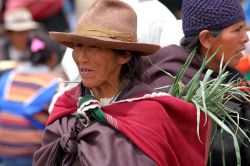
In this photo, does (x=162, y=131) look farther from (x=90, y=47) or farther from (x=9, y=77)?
(x=9, y=77)

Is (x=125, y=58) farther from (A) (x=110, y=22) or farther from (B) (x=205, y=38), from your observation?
(B) (x=205, y=38)

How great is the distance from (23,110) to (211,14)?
2.59 meters

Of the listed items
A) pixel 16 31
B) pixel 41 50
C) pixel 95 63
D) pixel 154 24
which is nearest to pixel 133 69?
pixel 95 63

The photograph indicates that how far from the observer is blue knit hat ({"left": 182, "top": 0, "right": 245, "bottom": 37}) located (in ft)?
16.0

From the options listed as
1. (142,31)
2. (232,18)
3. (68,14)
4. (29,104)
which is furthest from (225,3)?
(68,14)

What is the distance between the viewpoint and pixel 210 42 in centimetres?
491

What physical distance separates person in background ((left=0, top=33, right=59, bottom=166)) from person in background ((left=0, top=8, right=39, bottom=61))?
2286 mm

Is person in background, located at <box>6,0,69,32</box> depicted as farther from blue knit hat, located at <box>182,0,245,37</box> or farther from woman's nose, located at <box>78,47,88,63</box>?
woman's nose, located at <box>78,47,88,63</box>

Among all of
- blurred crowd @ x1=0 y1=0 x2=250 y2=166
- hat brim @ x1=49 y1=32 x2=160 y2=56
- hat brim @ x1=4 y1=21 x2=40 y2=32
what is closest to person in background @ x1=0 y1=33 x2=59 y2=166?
blurred crowd @ x1=0 y1=0 x2=250 y2=166

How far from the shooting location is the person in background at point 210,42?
4.84 metres

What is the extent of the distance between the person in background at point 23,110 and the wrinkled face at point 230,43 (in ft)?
7.63

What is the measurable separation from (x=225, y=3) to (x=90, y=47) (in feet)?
3.28

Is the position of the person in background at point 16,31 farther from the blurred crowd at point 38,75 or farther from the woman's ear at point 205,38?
the woman's ear at point 205,38

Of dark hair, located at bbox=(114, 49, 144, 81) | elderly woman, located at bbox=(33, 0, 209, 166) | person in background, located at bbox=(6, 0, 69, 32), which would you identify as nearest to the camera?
elderly woman, located at bbox=(33, 0, 209, 166)
